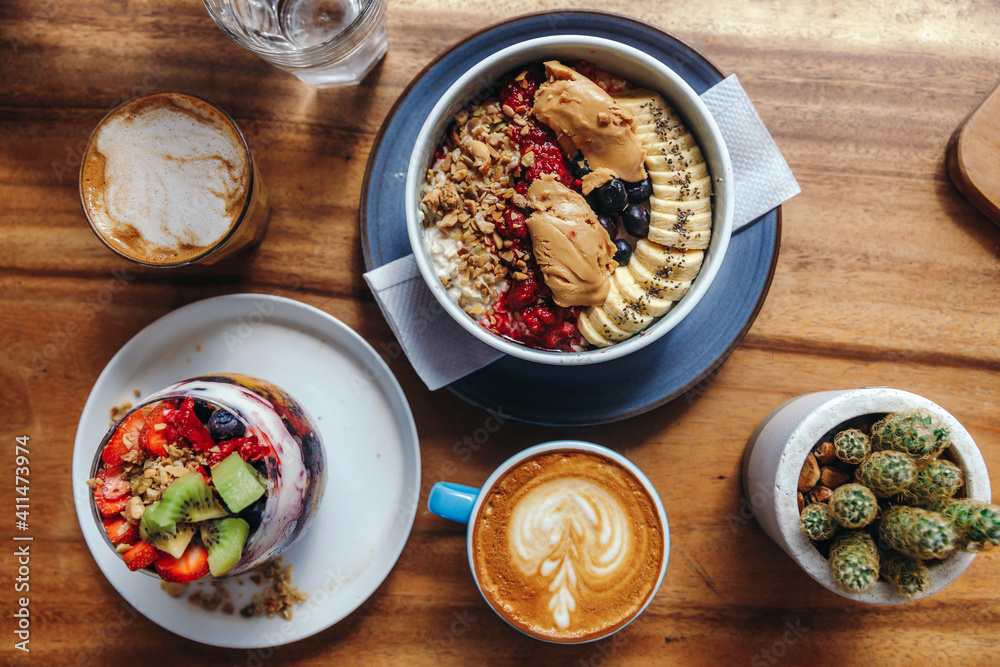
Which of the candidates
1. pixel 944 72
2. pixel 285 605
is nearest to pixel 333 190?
pixel 285 605

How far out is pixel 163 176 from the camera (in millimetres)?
1847

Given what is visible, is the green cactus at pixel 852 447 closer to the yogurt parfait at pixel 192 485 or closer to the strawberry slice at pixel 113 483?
the yogurt parfait at pixel 192 485

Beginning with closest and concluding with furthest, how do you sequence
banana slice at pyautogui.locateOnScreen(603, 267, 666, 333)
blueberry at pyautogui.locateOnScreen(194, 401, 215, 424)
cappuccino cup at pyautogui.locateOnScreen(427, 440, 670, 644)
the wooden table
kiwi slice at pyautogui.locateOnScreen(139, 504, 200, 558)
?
kiwi slice at pyautogui.locateOnScreen(139, 504, 200, 558)
blueberry at pyautogui.locateOnScreen(194, 401, 215, 424)
banana slice at pyautogui.locateOnScreen(603, 267, 666, 333)
cappuccino cup at pyautogui.locateOnScreen(427, 440, 670, 644)
the wooden table

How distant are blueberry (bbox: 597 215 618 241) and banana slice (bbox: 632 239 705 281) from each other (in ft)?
0.25

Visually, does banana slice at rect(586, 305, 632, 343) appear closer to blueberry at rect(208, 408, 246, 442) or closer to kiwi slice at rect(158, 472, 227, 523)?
blueberry at rect(208, 408, 246, 442)

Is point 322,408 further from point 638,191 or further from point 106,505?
point 638,191

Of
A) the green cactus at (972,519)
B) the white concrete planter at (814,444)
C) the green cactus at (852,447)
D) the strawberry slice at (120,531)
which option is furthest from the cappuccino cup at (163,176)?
the green cactus at (972,519)

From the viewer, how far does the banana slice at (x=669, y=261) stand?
5.32 ft

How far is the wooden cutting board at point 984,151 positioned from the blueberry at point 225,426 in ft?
7.36

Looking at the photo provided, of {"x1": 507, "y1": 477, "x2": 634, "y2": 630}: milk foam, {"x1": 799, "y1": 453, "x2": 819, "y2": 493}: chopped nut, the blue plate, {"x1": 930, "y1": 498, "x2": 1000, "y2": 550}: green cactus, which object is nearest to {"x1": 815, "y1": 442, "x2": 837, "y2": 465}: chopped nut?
{"x1": 799, "y1": 453, "x2": 819, "y2": 493}: chopped nut

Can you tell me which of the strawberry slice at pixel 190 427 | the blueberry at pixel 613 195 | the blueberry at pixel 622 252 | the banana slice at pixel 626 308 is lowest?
the strawberry slice at pixel 190 427

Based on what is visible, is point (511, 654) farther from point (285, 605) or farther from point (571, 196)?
point (571, 196)

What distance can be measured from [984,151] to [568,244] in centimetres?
144

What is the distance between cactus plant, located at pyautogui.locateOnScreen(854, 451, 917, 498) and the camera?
150cm
